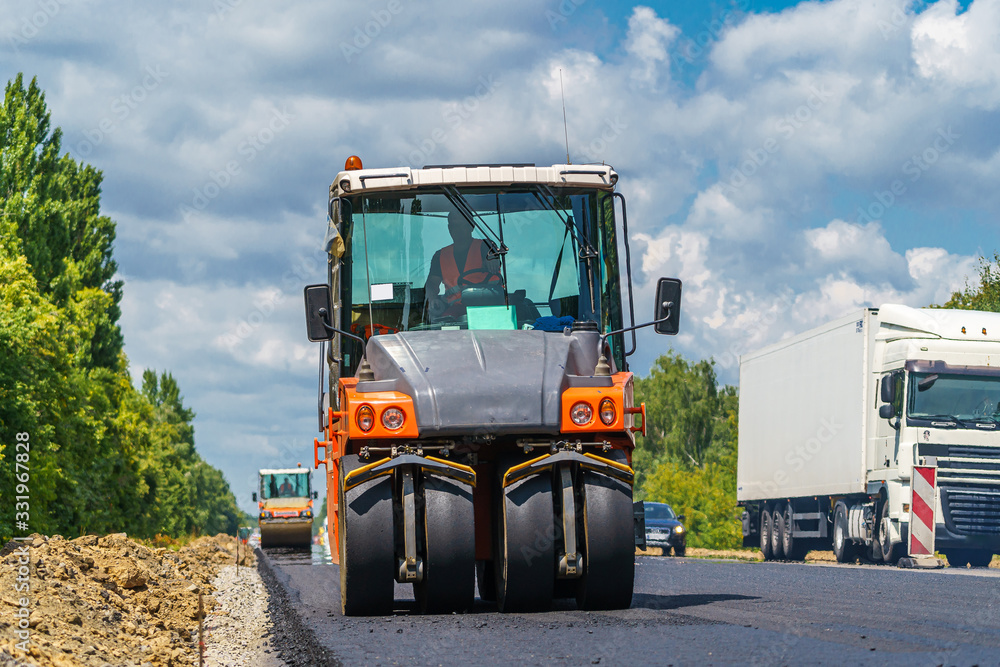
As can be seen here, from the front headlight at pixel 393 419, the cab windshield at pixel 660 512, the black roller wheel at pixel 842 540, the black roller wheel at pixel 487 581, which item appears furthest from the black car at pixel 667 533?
the front headlight at pixel 393 419

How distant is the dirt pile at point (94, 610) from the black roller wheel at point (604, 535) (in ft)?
10.2

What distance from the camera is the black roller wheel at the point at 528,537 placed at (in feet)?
29.5

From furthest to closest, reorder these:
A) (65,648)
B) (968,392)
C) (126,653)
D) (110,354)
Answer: (110,354) → (968,392) → (126,653) → (65,648)

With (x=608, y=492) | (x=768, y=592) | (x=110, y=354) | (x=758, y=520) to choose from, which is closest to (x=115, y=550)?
(x=768, y=592)

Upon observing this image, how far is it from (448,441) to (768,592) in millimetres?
5513

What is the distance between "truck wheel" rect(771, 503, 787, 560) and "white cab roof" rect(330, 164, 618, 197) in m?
20.8

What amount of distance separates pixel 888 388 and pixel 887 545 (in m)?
3.04

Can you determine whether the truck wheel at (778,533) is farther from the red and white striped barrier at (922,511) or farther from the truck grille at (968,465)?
the truck grille at (968,465)

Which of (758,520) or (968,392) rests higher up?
(968,392)

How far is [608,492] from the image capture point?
30.0 ft

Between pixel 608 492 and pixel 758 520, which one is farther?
pixel 758 520

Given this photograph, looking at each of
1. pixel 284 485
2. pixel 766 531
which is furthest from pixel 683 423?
pixel 766 531

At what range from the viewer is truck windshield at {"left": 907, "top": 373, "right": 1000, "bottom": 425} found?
21656mm

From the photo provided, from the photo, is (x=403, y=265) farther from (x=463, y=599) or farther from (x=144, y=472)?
(x=144, y=472)
